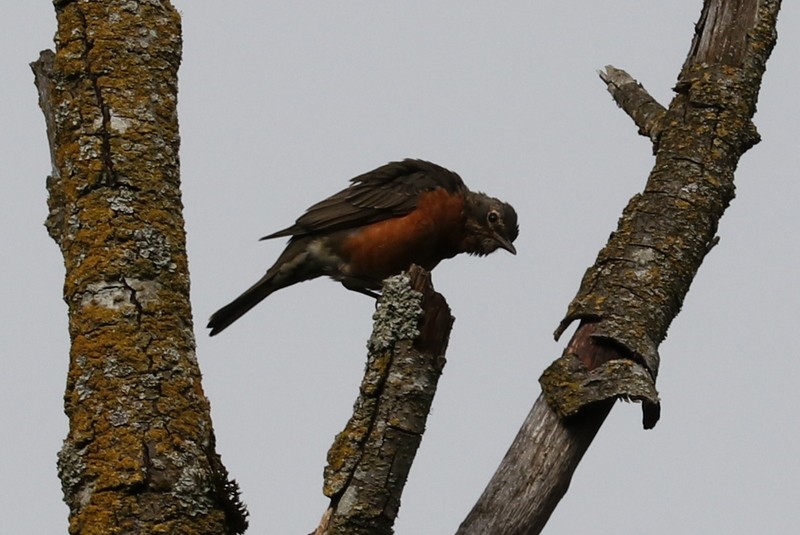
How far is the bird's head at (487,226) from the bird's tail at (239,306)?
61.2 inches

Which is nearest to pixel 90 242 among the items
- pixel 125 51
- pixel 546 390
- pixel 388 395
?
pixel 125 51

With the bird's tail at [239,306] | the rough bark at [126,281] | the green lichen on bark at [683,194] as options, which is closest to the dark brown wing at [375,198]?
the bird's tail at [239,306]

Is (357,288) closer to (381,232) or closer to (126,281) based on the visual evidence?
(381,232)

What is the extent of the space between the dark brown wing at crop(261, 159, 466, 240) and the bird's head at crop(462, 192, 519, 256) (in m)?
0.23

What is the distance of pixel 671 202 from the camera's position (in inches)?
220

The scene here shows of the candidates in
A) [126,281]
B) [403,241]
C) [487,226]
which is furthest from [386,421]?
[487,226]

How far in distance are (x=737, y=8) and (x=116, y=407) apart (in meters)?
3.90

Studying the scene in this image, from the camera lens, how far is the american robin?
28.0 feet

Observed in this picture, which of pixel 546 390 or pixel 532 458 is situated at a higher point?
pixel 546 390

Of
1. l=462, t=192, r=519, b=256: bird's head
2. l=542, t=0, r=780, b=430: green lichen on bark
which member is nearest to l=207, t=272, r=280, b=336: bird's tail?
l=462, t=192, r=519, b=256: bird's head

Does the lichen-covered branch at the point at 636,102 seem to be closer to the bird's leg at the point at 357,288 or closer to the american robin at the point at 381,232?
the american robin at the point at 381,232

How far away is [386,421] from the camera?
398 centimetres

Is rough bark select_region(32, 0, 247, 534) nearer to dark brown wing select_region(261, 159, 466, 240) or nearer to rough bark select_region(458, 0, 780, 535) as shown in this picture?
rough bark select_region(458, 0, 780, 535)

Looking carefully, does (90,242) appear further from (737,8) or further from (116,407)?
(737,8)
